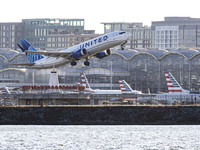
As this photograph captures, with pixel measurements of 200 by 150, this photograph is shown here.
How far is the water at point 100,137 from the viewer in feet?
351

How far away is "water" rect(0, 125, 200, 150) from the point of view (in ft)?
351

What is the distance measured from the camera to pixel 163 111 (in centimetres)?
15162

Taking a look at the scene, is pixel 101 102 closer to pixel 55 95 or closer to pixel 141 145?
pixel 55 95

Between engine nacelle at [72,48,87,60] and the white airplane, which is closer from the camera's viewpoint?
the white airplane

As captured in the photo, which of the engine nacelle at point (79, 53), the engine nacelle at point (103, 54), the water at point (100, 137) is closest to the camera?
the water at point (100, 137)

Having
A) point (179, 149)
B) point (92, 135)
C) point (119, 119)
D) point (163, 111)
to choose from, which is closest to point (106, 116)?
point (119, 119)

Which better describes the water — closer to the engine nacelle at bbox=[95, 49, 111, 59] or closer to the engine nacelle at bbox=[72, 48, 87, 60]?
the engine nacelle at bbox=[72, 48, 87, 60]

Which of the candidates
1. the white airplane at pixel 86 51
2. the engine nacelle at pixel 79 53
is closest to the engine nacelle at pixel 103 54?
the white airplane at pixel 86 51

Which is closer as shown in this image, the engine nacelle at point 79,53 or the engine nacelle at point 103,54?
the engine nacelle at point 79,53

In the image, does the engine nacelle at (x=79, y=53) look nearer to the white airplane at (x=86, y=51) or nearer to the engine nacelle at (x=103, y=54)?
the white airplane at (x=86, y=51)

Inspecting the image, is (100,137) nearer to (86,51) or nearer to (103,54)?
(86,51)

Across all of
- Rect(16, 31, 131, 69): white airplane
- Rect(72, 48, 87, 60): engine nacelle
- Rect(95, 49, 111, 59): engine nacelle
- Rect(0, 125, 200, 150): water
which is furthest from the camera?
Rect(95, 49, 111, 59): engine nacelle

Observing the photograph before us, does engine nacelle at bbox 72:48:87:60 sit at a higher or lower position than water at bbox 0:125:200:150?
higher

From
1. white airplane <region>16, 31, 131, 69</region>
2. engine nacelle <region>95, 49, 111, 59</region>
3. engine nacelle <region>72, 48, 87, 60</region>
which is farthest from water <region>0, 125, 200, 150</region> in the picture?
white airplane <region>16, 31, 131, 69</region>
